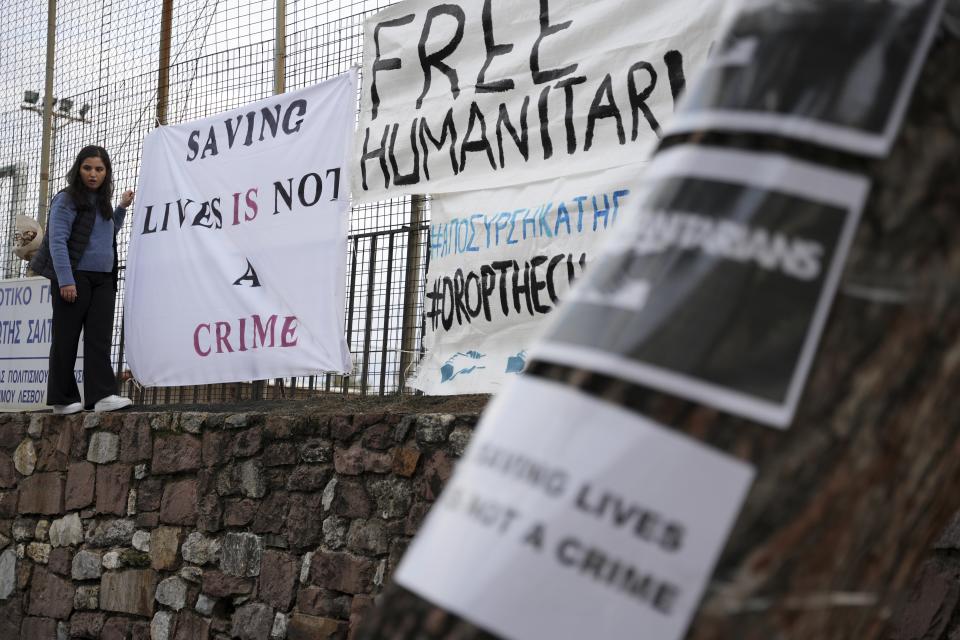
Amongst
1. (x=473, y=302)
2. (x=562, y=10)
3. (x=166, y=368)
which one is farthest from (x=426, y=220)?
(x=166, y=368)

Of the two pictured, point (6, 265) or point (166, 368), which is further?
point (6, 265)

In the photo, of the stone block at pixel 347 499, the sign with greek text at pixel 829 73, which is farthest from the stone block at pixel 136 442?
the sign with greek text at pixel 829 73

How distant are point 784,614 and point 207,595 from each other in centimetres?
532

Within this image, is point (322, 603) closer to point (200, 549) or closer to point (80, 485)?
point (200, 549)

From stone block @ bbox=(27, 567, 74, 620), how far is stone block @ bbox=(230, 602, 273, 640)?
1536mm

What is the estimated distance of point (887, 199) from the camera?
2.94 feet

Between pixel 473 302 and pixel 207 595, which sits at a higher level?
pixel 473 302

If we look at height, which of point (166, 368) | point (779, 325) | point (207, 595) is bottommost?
point (207, 595)

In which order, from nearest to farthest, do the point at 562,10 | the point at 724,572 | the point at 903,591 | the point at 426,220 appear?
1. the point at 724,572
2. the point at 903,591
3. the point at 562,10
4. the point at 426,220

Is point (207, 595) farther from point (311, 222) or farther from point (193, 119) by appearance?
point (193, 119)

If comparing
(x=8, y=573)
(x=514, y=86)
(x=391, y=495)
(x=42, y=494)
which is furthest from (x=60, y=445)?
(x=514, y=86)

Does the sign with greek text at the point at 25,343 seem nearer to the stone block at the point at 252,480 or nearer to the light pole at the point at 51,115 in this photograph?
the light pole at the point at 51,115

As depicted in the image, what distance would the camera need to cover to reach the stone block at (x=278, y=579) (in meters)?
5.42

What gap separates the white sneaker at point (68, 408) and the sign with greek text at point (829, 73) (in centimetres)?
660
